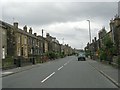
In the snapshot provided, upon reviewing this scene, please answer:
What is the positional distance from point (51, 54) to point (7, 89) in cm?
6477

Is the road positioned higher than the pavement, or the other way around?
the pavement

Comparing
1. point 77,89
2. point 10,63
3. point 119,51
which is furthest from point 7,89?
point 119,51

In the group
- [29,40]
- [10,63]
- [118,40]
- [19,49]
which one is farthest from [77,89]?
[29,40]

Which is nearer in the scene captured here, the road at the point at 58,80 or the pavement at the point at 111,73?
the road at the point at 58,80

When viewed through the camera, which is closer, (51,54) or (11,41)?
(11,41)

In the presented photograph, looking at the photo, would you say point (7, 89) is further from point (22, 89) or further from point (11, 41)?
point (11, 41)

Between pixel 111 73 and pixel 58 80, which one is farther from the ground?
pixel 111 73

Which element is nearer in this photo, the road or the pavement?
the road

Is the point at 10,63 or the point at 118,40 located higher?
the point at 118,40

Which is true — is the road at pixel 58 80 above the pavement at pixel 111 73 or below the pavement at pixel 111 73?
below

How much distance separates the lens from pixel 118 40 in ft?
143

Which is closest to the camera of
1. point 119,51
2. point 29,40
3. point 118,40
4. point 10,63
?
point 10,63

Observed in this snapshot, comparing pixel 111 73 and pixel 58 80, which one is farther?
pixel 111 73

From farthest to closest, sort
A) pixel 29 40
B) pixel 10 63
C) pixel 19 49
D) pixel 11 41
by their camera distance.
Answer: pixel 29 40 → pixel 19 49 → pixel 11 41 → pixel 10 63
